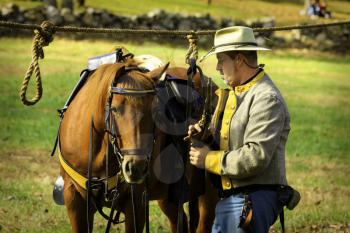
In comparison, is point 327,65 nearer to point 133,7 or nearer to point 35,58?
point 133,7

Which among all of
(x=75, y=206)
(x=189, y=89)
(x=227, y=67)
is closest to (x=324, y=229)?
(x=189, y=89)

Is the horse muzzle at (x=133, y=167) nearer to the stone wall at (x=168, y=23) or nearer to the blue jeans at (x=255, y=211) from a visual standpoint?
the blue jeans at (x=255, y=211)

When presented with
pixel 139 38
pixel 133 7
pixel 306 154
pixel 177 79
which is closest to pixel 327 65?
pixel 139 38

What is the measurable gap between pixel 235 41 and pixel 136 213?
1.74 metres

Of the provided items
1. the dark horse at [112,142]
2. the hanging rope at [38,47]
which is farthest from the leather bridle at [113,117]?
the hanging rope at [38,47]

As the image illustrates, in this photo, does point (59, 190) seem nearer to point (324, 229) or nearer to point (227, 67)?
point (227, 67)

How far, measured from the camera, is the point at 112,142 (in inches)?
183

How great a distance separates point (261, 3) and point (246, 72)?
45.4 m

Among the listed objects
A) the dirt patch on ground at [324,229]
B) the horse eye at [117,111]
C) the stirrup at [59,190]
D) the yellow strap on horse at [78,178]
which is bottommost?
the dirt patch on ground at [324,229]

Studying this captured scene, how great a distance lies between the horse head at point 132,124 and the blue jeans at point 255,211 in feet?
2.07

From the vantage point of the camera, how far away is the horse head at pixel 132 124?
4469mm

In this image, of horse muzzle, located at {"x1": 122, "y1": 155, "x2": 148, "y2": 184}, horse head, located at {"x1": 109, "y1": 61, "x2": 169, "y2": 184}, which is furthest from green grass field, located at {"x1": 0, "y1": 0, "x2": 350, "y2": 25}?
horse muzzle, located at {"x1": 122, "y1": 155, "x2": 148, "y2": 184}

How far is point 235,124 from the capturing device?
418cm

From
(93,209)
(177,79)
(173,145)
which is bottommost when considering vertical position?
(93,209)
